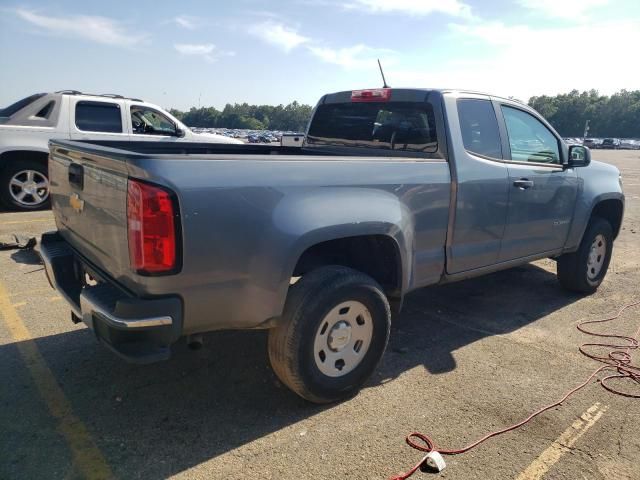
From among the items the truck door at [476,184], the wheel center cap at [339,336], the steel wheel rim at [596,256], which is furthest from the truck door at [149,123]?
the wheel center cap at [339,336]

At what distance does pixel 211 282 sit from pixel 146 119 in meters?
7.78

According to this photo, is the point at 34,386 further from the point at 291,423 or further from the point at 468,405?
the point at 468,405

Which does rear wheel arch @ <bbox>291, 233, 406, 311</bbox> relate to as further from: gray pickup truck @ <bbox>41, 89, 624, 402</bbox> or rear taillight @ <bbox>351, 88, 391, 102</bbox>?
rear taillight @ <bbox>351, 88, 391, 102</bbox>

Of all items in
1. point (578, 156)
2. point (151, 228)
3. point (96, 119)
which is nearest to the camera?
point (151, 228)

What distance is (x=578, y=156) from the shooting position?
16.0 feet

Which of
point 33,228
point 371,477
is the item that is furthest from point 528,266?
point 33,228

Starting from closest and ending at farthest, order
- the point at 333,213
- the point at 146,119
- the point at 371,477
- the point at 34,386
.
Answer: the point at 371,477, the point at 333,213, the point at 34,386, the point at 146,119

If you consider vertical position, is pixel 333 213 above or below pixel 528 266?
above

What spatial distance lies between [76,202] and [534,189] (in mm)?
3583

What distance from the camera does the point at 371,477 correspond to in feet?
8.28

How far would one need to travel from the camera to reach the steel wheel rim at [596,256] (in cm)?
547

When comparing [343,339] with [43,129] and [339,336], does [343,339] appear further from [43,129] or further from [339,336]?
[43,129]

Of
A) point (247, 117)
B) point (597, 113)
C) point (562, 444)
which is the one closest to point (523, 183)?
point (562, 444)

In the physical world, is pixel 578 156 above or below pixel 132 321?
above
